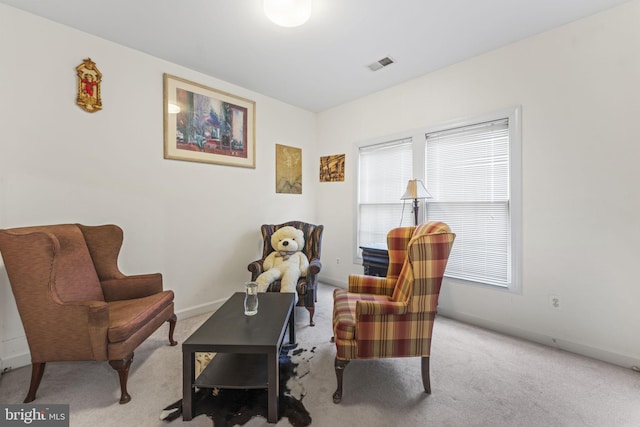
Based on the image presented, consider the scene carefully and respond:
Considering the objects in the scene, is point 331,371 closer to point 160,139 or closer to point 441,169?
point 441,169

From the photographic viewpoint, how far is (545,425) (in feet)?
4.68

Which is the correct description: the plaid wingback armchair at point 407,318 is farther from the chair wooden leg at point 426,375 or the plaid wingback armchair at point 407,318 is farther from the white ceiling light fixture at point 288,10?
the white ceiling light fixture at point 288,10

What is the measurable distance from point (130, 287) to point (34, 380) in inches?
28.0

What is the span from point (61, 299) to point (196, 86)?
2.43 meters

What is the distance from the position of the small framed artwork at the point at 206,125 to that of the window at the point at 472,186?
194 centimetres

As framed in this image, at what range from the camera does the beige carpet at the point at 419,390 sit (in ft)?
4.83

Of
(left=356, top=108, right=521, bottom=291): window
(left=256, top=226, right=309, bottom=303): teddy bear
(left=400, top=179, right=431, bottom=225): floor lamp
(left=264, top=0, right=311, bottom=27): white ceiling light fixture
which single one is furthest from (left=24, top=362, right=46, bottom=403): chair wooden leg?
(left=356, top=108, right=521, bottom=291): window

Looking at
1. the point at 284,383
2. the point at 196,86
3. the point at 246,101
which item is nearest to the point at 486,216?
the point at 284,383

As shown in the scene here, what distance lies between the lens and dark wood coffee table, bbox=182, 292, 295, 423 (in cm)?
142

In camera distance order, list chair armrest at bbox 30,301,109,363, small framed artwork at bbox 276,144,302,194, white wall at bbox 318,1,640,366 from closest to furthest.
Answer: chair armrest at bbox 30,301,109,363, white wall at bbox 318,1,640,366, small framed artwork at bbox 276,144,302,194

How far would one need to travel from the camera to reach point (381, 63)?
2828mm

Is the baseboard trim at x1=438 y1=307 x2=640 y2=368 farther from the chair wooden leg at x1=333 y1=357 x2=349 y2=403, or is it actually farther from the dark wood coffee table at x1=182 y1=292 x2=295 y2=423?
the dark wood coffee table at x1=182 y1=292 x2=295 y2=423

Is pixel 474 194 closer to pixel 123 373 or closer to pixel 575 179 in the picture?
pixel 575 179

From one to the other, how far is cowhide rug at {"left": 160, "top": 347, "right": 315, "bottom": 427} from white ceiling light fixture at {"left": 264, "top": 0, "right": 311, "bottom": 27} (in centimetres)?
255
